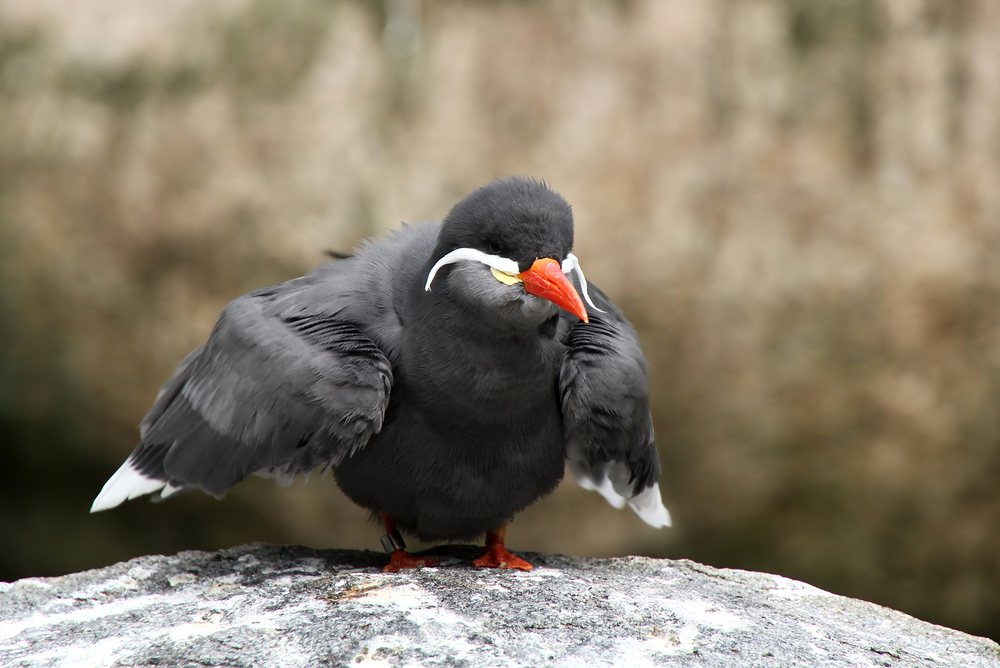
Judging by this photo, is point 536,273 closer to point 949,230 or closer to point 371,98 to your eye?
point 371,98

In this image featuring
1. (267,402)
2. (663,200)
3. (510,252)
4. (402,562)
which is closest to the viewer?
(510,252)

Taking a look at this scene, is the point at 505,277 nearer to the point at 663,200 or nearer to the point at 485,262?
the point at 485,262

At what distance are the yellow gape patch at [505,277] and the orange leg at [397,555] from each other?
1.38 metres

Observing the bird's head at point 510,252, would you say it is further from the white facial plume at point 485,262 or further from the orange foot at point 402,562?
the orange foot at point 402,562

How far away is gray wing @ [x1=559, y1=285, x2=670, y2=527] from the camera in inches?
160

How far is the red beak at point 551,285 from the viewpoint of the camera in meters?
3.49

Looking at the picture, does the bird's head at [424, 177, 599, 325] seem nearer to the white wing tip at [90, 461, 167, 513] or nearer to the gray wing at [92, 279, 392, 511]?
the gray wing at [92, 279, 392, 511]

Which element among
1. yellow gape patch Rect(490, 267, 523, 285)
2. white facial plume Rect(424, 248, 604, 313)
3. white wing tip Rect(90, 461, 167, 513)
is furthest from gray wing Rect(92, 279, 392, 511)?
yellow gape patch Rect(490, 267, 523, 285)

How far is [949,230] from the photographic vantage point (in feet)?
21.4

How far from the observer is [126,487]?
4367 mm

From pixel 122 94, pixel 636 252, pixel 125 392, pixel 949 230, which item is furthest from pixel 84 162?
pixel 949 230

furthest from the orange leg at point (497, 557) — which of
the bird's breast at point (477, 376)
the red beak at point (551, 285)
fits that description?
the red beak at point (551, 285)

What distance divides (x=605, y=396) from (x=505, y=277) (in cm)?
76

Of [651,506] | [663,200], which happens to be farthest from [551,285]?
[663,200]
